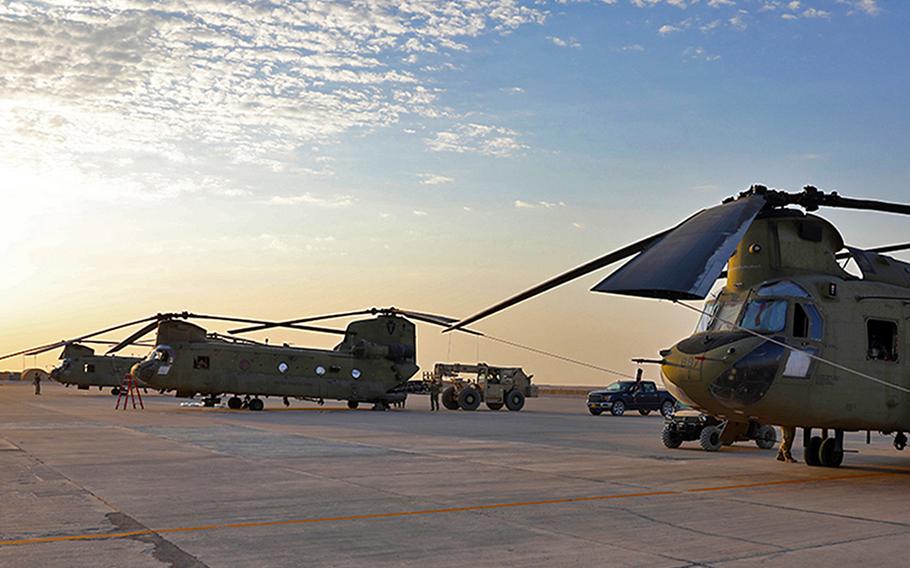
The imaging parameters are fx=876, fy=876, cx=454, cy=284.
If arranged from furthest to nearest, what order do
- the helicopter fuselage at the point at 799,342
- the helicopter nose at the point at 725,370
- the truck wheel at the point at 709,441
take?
the truck wheel at the point at 709,441 < the helicopter fuselage at the point at 799,342 < the helicopter nose at the point at 725,370

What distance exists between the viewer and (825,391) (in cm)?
1280

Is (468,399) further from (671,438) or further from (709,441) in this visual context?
(709,441)

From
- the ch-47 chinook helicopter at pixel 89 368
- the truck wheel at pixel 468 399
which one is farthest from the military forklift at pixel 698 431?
the ch-47 chinook helicopter at pixel 89 368

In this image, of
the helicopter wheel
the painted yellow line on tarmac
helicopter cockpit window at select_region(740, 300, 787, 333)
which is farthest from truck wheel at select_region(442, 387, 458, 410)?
the painted yellow line on tarmac

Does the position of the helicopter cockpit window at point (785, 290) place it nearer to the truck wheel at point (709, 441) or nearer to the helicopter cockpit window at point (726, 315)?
the helicopter cockpit window at point (726, 315)

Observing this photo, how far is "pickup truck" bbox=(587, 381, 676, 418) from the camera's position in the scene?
129 feet

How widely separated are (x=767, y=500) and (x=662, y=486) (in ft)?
5.07

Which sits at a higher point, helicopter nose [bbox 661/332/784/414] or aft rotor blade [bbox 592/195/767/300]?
aft rotor blade [bbox 592/195/767/300]

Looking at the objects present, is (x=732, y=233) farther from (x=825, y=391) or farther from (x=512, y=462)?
(x=512, y=462)

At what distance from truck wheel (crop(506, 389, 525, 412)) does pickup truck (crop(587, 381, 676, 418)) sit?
3455 mm

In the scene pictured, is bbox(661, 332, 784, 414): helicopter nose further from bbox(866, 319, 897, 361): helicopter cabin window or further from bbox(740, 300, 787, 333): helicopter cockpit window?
bbox(866, 319, 897, 361): helicopter cabin window

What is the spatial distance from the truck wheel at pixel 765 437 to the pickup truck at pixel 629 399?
1882cm

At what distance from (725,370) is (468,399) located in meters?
29.1

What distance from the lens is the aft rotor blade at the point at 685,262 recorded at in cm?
832
